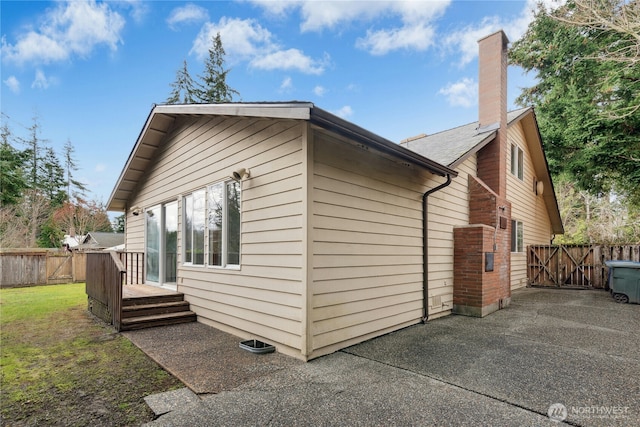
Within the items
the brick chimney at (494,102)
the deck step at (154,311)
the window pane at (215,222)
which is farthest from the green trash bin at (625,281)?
the deck step at (154,311)

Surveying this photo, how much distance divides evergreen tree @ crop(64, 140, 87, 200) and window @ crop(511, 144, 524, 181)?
3300cm

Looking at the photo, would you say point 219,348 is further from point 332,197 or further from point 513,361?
point 513,361

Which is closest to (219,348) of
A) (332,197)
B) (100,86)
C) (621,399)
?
(332,197)

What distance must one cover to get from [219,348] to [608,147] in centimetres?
1374

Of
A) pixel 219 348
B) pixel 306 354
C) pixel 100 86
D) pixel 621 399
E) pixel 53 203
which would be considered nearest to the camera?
pixel 621 399

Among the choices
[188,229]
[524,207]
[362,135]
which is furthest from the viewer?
[524,207]

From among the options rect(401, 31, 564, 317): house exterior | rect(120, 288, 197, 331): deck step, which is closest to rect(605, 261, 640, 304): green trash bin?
rect(401, 31, 564, 317): house exterior

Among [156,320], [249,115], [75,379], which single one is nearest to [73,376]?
[75,379]

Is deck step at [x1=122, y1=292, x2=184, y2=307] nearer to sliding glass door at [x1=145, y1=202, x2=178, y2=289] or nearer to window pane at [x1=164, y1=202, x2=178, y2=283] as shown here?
sliding glass door at [x1=145, y1=202, x2=178, y2=289]

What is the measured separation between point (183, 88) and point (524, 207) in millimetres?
23311

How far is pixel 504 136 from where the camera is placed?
799 centimetres

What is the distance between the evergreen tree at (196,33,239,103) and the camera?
79.4 ft

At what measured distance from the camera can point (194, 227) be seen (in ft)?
20.6

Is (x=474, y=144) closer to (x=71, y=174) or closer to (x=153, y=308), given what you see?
(x=153, y=308)
